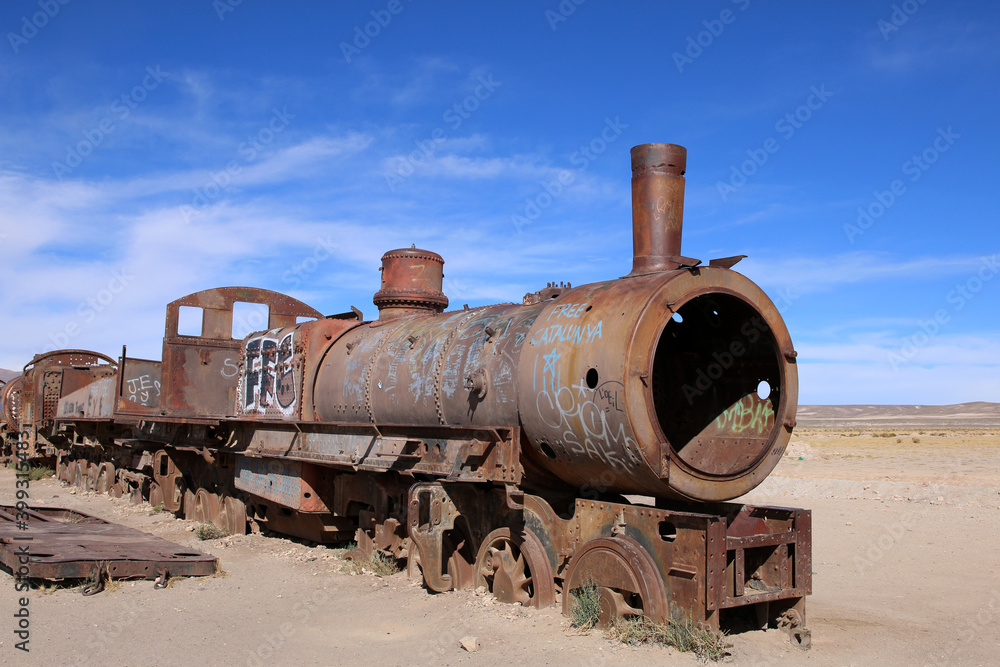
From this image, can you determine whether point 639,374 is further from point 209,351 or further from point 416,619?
point 209,351

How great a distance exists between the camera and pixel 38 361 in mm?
21922

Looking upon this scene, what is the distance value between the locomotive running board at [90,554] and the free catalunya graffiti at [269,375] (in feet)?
6.75

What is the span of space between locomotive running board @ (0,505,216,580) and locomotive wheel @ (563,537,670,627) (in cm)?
419

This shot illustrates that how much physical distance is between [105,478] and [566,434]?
1494cm

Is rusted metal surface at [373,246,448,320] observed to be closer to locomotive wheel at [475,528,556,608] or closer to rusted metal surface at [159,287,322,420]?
rusted metal surface at [159,287,322,420]

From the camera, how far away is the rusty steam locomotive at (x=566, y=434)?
5.48 m

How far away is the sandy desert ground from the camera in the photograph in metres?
5.41

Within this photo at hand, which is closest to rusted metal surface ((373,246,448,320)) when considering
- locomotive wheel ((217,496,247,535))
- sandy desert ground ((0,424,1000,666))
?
sandy desert ground ((0,424,1000,666))

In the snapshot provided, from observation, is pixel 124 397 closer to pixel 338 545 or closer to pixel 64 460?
pixel 338 545

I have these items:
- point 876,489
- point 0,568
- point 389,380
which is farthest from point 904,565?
point 0,568

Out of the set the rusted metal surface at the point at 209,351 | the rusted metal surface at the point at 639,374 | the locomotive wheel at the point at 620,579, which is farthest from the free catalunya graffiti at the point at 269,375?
the locomotive wheel at the point at 620,579

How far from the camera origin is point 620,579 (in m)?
5.53

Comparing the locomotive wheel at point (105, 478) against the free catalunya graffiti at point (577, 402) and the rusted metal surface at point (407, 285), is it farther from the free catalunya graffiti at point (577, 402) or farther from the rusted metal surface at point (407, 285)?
the free catalunya graffiti at point (577, 402)

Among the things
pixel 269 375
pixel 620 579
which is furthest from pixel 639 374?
pixel 269 375
